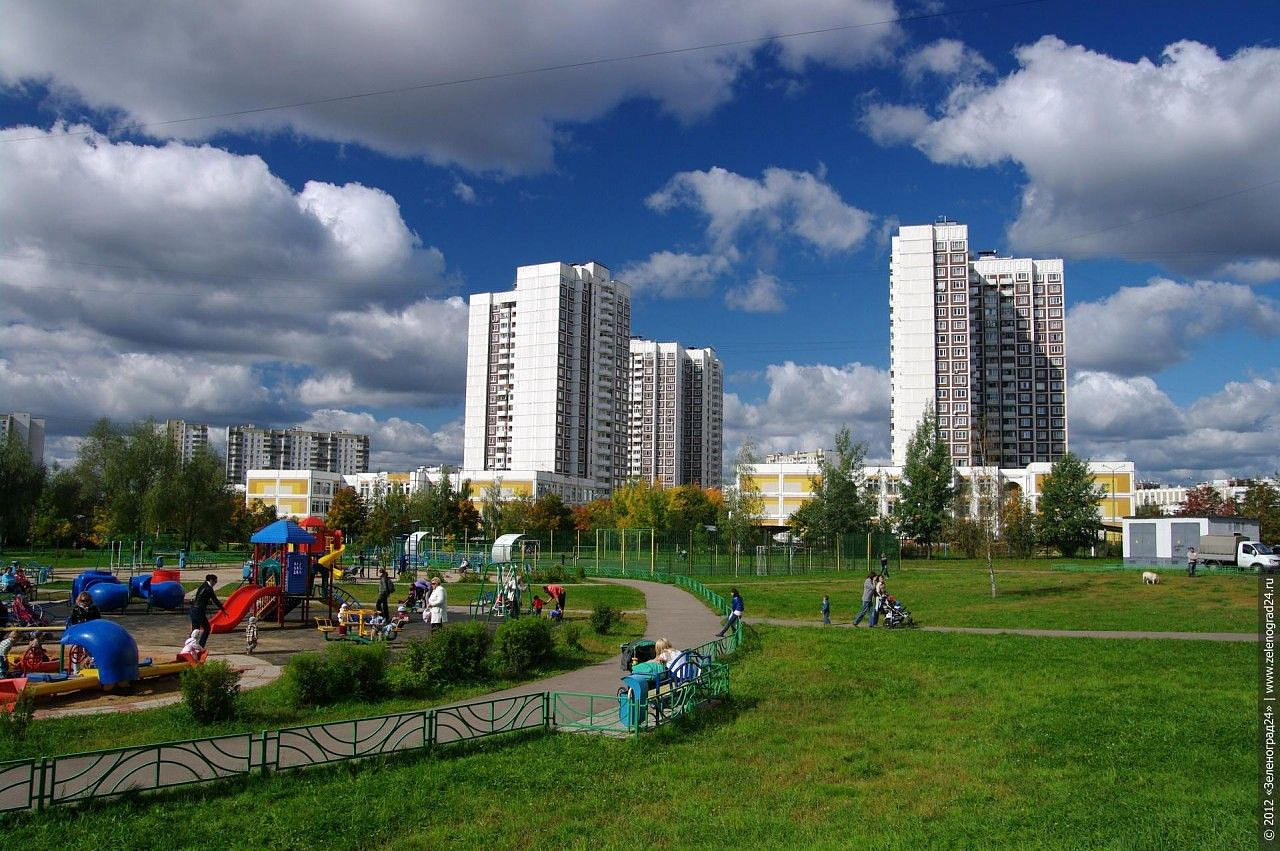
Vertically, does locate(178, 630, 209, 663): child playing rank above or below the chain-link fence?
above

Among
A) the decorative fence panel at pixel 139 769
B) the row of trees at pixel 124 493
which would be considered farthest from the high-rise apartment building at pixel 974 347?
the decorative fence panel at pixel 139 769

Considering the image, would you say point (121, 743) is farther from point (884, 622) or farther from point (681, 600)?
point (681, 600)

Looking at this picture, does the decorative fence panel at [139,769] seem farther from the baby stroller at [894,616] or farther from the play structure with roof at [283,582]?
the baby stroller at [894,616]

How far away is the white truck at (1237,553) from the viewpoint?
4541 centimetres

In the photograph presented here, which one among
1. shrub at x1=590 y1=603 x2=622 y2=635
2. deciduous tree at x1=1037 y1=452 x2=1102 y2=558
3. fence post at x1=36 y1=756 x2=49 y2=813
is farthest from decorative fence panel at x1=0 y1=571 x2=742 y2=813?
deciduous tree at x1=1037 y1=452 x2=1102 y2=558

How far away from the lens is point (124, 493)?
66.4 meters

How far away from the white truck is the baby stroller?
102 feet

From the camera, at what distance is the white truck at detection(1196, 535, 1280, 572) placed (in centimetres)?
4541

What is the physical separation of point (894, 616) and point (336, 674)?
15816mm

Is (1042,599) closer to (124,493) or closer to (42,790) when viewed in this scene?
(42,790)

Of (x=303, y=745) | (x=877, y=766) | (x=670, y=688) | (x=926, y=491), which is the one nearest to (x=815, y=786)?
(x=877, y=766)

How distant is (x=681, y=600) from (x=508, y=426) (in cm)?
8300

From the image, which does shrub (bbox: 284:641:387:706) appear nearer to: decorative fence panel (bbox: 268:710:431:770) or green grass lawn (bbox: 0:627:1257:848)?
decorative fence panel (bbox: 268:710:431:770)

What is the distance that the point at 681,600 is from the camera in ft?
110
